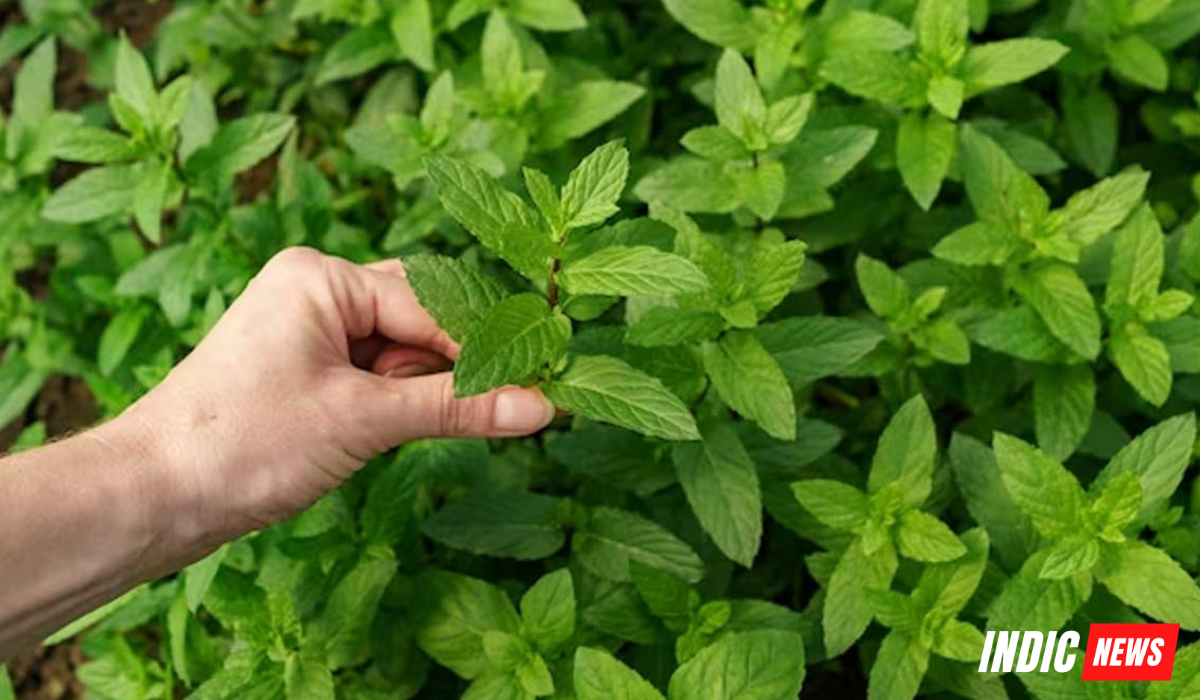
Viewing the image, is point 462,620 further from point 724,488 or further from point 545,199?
point 545,199

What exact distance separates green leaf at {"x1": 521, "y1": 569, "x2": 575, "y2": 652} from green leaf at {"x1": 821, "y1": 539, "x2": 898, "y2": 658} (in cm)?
46

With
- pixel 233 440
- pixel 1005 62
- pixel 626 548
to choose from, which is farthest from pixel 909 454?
pixel 233 440

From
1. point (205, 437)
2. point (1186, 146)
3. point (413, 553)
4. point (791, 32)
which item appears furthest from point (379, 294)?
point (1186, 146)

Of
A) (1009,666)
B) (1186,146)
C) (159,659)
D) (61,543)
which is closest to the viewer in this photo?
(61,543)

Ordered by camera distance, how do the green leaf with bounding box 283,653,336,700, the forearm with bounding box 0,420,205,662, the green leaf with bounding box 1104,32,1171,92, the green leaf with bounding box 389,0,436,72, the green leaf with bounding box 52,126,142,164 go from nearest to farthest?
the forearm with bounding box 0,420,205,662 < the green leaf with bounding box 283,653,336,700 < the green leaf with bounding box 52,126,142,164 < the green leaf with bounding box 1104,32,1171,92 < the green leaf with bounding box 389,0,436,72

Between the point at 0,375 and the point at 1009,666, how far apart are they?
2452 millimetres

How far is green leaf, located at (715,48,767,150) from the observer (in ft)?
9.07

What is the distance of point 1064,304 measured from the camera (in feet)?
8.73

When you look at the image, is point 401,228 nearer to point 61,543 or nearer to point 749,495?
point 749,495

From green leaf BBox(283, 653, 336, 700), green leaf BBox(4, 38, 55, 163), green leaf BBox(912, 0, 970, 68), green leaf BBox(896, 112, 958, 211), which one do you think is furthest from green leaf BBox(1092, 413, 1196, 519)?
green leaf BBox(4, 38, 55, 163)

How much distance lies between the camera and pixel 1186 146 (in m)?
3.49

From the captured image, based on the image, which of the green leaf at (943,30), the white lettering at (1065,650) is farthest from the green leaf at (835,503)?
the green leaf at (943,30)

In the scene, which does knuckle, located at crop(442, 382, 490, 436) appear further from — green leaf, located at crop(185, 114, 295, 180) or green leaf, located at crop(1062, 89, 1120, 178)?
green leaf, located at crop(1062, 89, 1120, 178)

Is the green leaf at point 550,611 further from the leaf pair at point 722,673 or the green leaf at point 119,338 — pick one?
the green leaf at point 119,338
